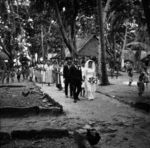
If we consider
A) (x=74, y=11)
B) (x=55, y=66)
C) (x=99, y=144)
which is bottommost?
(x=99, y=144)

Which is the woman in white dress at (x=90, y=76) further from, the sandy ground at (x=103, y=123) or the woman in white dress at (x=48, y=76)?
the woman in white dress at (x=48, y=76)

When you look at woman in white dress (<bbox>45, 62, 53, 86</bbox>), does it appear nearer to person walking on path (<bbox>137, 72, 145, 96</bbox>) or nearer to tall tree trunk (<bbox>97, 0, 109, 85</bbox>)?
tall tree trunk (<bbox>97, 0, 109, 85</bbox>)

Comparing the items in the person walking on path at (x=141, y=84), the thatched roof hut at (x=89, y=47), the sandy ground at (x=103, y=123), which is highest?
the thatched roof hut at (x=89, y=47)

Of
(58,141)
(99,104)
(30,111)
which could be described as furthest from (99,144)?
(99,104)

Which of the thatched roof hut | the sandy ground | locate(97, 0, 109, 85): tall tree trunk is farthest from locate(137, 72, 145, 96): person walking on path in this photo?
the thatched roof hut

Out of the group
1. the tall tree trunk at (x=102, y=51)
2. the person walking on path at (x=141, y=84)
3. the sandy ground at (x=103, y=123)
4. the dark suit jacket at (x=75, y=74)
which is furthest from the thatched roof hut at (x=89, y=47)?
the sandy ground at (x=103, y=123)

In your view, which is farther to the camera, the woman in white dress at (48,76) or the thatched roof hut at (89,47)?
the thatched roof hut at (89,47)

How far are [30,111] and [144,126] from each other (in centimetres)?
381

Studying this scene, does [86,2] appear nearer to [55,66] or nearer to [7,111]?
[55,66]

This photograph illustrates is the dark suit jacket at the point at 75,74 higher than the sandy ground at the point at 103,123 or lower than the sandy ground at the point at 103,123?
higher

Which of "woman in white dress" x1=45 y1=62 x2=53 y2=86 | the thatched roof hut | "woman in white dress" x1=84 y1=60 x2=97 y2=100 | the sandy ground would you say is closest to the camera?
the sandy ground

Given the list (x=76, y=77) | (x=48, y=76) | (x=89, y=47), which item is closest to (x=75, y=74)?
(x=76, y=77)

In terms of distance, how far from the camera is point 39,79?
27312 millimetres

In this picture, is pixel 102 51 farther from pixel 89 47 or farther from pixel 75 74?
pixel 89 47
